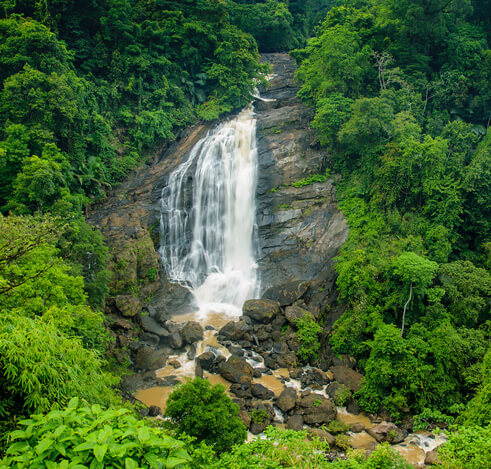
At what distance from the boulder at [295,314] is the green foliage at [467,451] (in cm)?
1148

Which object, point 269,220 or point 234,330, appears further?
point 269,220

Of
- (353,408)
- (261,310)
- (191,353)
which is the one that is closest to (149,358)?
(191,353)

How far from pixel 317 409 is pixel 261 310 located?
20.4 feet

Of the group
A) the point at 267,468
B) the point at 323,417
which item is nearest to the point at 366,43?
the point at 323,417

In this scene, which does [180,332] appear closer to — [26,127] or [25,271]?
[25,271]

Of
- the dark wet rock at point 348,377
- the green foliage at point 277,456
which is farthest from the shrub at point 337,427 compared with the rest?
the green foliage at point 277,456

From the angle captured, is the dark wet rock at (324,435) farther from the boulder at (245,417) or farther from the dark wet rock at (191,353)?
the dark wet rock at (191,353)

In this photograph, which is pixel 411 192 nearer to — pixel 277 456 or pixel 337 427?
pixel 337 427

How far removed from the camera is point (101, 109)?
26.0 meters

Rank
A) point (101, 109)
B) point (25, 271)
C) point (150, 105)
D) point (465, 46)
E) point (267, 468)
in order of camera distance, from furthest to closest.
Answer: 1. point (150, 105)
2. point (101, 109)
3. point (465, 46)
4. point (25, 271)
5. point (267, 468)

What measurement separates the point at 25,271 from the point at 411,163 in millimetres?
18515

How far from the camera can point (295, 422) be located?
13367 mm

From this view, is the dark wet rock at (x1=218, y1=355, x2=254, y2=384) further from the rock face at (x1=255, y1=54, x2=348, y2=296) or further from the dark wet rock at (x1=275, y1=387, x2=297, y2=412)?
the rock face at (x1=255, y1=54, x2=348, y2=296)

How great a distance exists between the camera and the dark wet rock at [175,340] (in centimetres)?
1766
